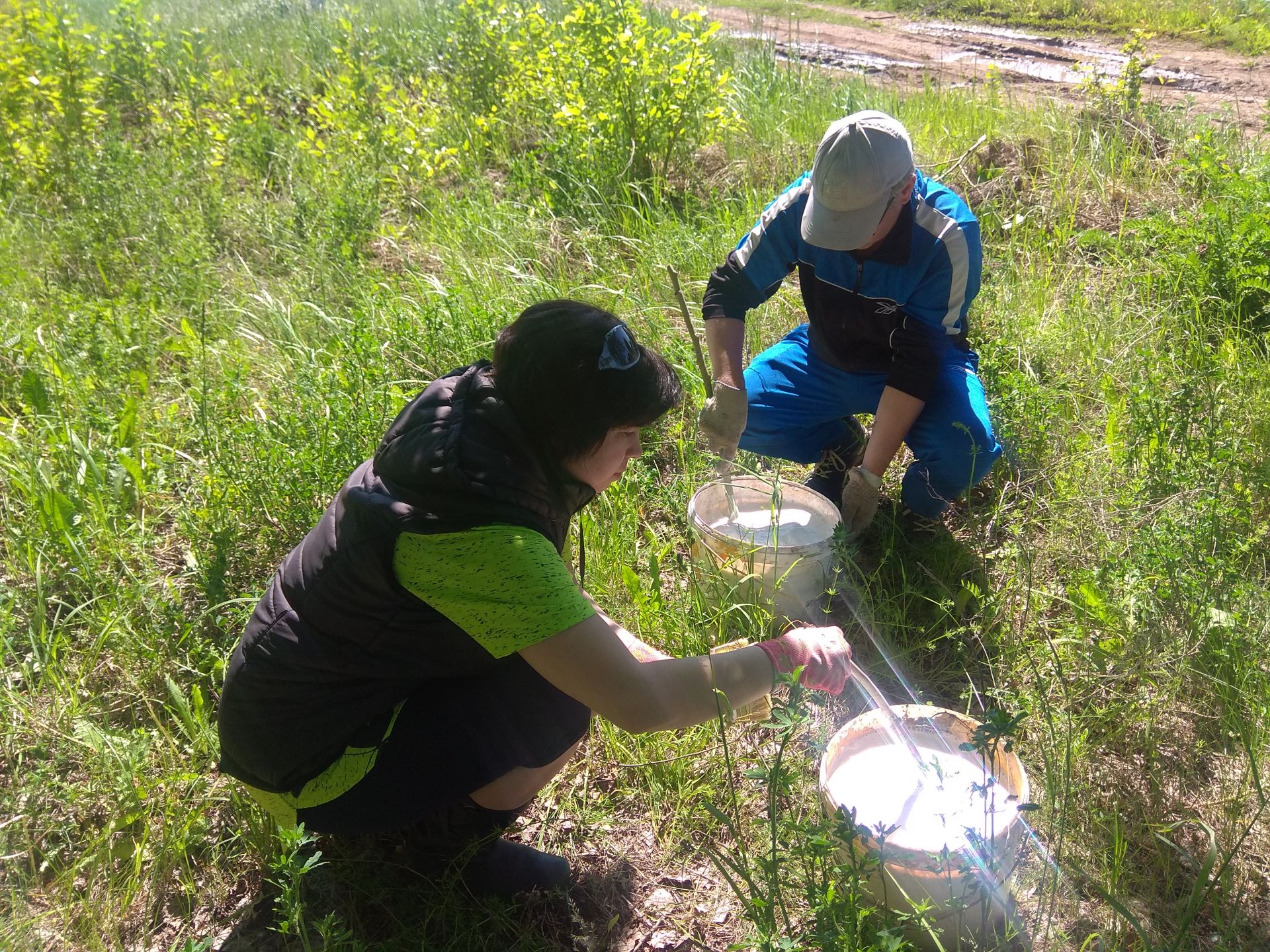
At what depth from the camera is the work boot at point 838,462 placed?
2719mm

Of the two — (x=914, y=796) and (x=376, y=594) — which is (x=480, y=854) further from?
(x=914, y=796)

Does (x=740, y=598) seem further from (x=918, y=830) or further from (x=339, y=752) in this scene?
(x=339, y=752)

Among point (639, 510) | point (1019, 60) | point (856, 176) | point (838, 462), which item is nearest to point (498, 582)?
point (639, 510)

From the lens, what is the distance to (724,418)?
233 cm

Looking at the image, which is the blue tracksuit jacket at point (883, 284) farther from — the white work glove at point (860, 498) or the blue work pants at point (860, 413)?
the white work glove at point (860, 498)

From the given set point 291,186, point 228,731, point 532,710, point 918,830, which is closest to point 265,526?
point 228,731

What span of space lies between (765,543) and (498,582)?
3.30 ft

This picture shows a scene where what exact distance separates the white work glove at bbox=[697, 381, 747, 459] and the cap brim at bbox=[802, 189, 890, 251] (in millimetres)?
419

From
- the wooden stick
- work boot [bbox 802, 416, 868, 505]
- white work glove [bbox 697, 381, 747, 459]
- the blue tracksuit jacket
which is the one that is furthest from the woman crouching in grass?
work boot [bbox 802, 416, 868, 505]

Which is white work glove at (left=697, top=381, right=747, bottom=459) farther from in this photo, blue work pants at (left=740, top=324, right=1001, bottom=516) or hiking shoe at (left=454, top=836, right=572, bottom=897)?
hiking shoe at (left=454, top=836, right=572, bottom=897)

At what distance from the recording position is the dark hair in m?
1.35

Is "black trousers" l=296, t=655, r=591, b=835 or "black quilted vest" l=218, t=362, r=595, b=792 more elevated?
"black quilted vest" l=218, t=362, r=595, b=792

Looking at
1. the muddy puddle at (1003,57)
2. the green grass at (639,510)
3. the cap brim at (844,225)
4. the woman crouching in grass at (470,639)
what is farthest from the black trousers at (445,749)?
the muddy puddle at (1003,57)

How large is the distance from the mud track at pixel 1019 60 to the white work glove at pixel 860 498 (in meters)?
2.92
